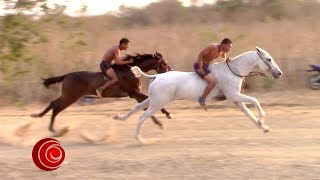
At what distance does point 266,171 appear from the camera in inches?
333

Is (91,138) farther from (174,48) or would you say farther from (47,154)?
(174,48)

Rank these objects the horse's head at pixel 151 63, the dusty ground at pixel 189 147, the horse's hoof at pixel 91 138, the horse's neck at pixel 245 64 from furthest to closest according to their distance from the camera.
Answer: the horse's head at pixel 151 63
the horse's hoof at pixel 91 138
the horse's neck at pixel 245 64
the dusty ground at pixel 189 147

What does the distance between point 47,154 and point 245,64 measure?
5082 mm

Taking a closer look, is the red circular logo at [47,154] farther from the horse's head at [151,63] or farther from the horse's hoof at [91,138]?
the horse's head at [151,63]

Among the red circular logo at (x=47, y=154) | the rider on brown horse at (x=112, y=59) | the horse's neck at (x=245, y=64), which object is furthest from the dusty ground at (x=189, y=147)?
the horse's neck at (x=245, y=64)

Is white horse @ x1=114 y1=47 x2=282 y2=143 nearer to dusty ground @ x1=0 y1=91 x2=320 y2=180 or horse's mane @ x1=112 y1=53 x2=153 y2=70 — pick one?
dusty ground @ x1=0 y1=91 x2=320 y2=180

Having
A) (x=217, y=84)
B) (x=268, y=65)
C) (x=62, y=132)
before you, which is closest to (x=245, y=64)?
(x=268, y=65)

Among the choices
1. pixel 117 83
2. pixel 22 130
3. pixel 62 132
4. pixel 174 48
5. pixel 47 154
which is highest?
pixel 47 154

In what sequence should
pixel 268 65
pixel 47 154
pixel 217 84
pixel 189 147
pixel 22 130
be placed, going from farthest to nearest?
1. pixel 22 130
2. pixel 217 84
3. pixel 268 65
4. pixel 189 147
5. pixel 47 154

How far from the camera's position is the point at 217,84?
11.9 metres

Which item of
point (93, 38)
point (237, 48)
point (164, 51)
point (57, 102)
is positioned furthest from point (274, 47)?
point (57, 102)

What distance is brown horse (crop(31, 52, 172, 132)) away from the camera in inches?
532

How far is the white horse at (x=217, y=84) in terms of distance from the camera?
1180 centimetres

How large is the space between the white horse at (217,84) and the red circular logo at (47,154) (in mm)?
3354
